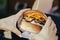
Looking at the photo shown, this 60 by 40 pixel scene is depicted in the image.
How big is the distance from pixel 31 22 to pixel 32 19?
13 millimetres

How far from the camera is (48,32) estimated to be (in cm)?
47

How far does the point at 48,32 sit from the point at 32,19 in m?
0.06

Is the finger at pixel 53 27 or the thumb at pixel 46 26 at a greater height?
the thumb at pixel 46 26

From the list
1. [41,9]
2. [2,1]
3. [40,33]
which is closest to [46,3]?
[41,9]

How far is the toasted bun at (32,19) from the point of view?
477 mm

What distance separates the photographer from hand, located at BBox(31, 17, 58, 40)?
0.45 m

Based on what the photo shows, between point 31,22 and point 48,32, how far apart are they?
5 cm

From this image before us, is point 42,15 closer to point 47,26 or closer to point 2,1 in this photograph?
point 47,26

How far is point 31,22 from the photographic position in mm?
491

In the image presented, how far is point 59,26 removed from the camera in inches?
20.6

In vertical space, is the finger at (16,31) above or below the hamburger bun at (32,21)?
below

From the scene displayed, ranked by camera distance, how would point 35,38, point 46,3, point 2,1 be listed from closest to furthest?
point 35,38
point 46,3
point 2,1

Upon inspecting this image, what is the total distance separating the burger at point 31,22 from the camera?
475 mm

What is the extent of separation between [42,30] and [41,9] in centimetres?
10
